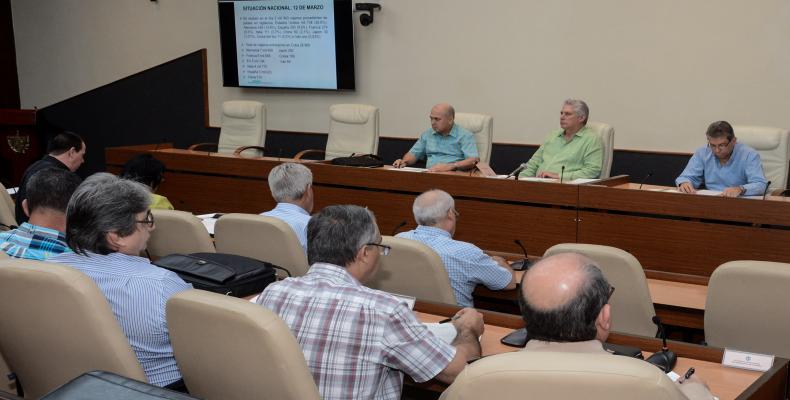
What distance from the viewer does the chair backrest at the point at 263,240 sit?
3445 millimetres

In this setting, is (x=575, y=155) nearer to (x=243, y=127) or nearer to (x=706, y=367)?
(x=243, y=127)

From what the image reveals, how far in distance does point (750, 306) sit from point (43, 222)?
254cm

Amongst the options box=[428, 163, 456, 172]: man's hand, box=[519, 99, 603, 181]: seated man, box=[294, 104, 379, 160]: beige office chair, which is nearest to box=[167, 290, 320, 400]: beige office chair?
box=[428, 163, 456, 172]: man's hand

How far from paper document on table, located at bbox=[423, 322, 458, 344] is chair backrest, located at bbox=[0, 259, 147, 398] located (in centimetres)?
82

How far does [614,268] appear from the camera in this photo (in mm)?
2990

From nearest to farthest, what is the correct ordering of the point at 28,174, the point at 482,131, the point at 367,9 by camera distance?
the point at 28,174 < the point at 482,131 < the point at 367,9

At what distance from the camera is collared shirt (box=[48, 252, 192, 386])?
240 cm

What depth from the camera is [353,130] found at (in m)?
7.15

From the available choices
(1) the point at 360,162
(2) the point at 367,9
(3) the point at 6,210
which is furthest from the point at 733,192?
(2) the point at 367,9

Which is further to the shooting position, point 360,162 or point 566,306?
point 360,162

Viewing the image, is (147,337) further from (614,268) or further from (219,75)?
(219,75)

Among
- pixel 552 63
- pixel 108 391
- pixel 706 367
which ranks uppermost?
pixel 552 63

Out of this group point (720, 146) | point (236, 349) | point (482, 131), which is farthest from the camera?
point (482, 131)

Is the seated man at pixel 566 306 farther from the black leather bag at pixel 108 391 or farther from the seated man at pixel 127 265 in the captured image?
the seated man at pixel 127 265
